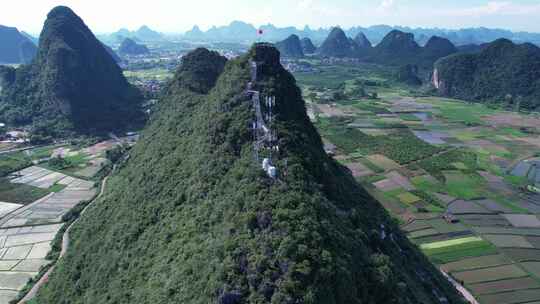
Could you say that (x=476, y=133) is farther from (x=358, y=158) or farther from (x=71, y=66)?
(x=71, y=66)

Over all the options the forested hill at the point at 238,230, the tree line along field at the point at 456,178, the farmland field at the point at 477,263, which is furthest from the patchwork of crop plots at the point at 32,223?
the farmland field at the point at 477,263

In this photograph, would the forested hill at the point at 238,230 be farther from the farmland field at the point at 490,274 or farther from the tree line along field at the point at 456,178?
the tree line along field at the point at 456,178

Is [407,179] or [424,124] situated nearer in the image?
[407,179]

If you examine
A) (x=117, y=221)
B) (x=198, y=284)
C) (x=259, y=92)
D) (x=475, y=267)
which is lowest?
(x=475, y=267)

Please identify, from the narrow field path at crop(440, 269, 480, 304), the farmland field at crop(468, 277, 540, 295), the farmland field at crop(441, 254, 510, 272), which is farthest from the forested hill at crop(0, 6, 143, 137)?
the farmland field at crop(468, 277, 540, 295)

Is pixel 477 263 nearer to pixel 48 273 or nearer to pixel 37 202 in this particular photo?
pixel 48 273

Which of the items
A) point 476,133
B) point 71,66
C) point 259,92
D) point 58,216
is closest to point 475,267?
point 259,92
